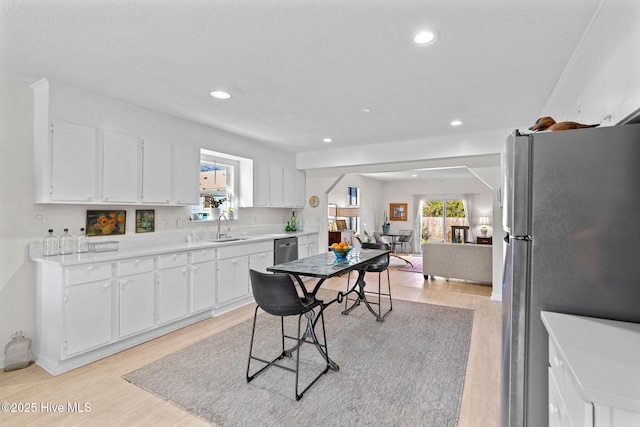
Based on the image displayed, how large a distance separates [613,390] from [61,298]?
333 centimetres

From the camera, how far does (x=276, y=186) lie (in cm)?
557

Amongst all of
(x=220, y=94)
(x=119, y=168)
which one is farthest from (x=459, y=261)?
(x=119, y=168)

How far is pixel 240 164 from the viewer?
5121mm

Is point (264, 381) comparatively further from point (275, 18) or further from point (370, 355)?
point (275, 18)

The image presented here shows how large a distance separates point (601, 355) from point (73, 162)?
3.73 meters

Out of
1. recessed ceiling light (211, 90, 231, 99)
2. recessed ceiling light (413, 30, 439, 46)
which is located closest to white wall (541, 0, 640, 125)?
recessed ceiling light (413, 30, 439, 46)

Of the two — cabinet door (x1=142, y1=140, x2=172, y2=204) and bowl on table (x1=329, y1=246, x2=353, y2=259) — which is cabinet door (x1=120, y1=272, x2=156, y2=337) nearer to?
cabinet door (x1=142, y1=140, x2=172, y2=204)

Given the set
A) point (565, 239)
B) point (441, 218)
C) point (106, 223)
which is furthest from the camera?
point (441, 218)

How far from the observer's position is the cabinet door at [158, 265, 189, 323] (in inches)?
128

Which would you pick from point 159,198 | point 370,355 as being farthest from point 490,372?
point 159,198

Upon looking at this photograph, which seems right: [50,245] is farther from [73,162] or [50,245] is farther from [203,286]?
[203,286]

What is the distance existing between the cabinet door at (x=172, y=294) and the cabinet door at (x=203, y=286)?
0.33 ft

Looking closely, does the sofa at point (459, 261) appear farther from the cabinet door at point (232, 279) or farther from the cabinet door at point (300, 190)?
the cabinet door at point (232, 279)

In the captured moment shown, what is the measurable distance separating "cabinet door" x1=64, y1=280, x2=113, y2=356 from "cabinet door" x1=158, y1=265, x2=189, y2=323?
495 millimetres
